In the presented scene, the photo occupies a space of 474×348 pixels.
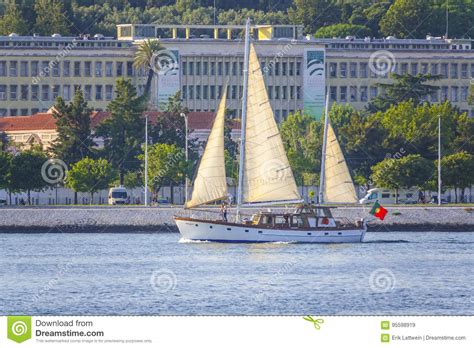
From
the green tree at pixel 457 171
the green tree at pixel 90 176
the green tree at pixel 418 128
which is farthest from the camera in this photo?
the green tree at pixel 418 128

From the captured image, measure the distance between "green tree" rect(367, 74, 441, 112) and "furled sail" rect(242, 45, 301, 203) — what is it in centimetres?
9828

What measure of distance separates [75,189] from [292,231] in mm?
49426

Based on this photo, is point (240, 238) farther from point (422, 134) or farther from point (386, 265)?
point (422, 134)

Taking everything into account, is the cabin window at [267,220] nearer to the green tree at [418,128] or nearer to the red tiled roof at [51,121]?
the green tree at [418,128]

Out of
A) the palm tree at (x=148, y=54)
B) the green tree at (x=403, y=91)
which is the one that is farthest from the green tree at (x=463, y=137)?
the palm tree at (x=148, y=54)

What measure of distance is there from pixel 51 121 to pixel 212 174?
7880cm

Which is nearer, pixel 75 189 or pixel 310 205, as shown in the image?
pixel 310 205

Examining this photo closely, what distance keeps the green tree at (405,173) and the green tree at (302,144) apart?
383 inches

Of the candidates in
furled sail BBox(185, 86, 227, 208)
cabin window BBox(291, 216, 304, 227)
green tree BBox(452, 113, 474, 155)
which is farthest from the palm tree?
cabin window BBox(291, 216, 304, 227)

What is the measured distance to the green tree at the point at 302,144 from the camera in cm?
14562

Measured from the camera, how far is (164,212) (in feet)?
362

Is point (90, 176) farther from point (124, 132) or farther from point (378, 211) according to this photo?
point (378, 211)

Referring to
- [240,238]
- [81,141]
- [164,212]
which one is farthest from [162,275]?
[81,141]

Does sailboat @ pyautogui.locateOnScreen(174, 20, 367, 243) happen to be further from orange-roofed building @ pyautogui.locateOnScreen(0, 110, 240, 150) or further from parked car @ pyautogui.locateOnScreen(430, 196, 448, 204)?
orange-roofed building @ pyautogui.locateOnScreen(0, 110, 240, 150)
